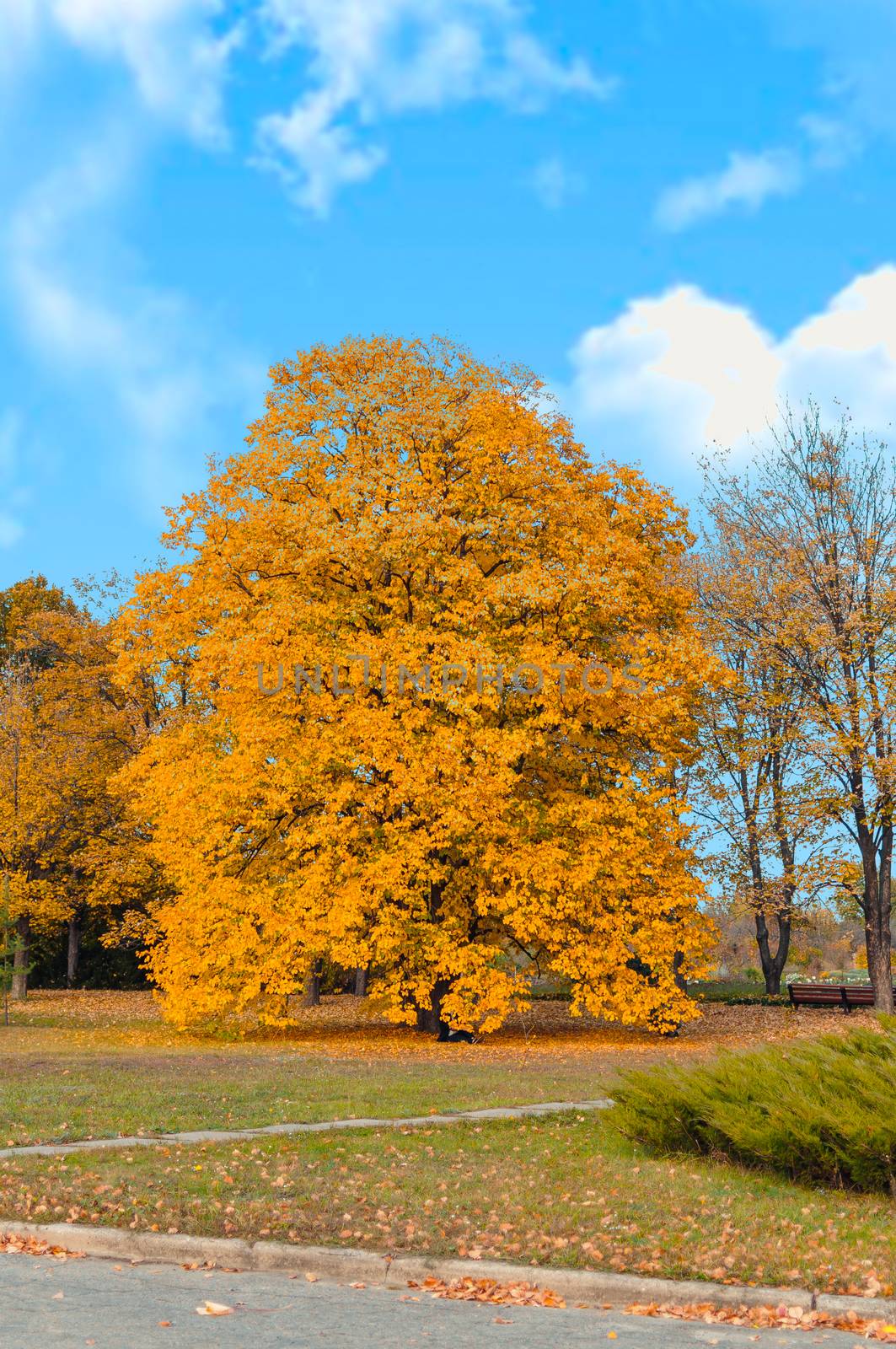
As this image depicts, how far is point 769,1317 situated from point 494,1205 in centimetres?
220

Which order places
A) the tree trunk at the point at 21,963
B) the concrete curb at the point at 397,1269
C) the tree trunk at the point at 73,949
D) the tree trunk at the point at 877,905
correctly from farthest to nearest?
1. the tree trunk at the point at 73,949
2. the tree trunk at the point at 21,963
3. the tree trunk at the point at 877,905
4. the concrete curb at the point at 397,1269

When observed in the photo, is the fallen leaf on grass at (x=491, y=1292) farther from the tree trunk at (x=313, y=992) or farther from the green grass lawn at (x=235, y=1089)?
the tree trunk at (x=313, y=992)

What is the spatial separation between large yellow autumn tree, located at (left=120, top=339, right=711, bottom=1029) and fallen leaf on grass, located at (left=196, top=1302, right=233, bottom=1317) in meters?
14.5

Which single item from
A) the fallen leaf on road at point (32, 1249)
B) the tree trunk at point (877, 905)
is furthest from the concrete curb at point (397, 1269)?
the tree trunk at point (877, 905)

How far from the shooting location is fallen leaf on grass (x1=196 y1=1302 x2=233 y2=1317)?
18.9ft

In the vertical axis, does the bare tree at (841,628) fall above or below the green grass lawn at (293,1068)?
above

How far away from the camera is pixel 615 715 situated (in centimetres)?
2317

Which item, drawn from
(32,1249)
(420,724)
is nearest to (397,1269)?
(32,1249)

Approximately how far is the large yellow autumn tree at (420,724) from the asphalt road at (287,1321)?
46.3ft

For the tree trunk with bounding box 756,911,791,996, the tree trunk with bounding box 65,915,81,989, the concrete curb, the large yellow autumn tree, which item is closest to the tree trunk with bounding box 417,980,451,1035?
the large yellow autumn tree

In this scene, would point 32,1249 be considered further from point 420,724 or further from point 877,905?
point 877,905

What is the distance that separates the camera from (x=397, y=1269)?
6438 mm

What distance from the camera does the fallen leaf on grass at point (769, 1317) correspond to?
5750 mm

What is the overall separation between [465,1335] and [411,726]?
15942 mm
